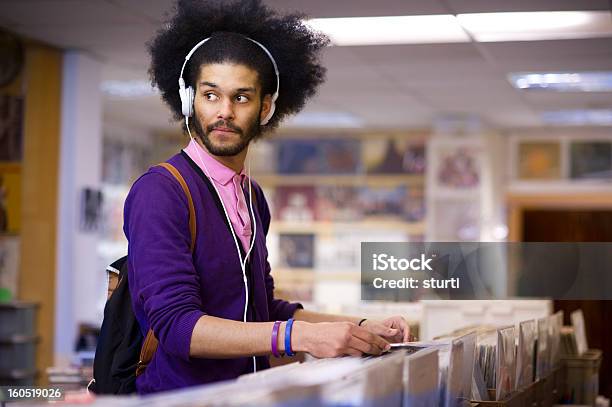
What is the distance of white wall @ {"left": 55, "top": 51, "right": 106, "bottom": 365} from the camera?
22.0 feet

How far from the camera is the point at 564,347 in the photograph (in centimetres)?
404

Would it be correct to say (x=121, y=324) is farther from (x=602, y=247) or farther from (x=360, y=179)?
(x=360, y=179)

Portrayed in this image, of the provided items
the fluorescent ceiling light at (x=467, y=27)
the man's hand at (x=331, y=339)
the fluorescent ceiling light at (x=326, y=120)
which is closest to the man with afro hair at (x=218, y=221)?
the man's hand at (x=331, y=339)

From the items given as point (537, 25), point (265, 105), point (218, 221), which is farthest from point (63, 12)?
point (218, 221)

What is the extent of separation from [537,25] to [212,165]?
3.90 meters

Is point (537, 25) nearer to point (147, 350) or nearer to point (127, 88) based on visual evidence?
point (127, 88)

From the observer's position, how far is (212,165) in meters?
2.22

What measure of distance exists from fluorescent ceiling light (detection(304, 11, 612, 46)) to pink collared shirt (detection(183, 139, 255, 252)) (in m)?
3.39

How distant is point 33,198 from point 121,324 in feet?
15.2

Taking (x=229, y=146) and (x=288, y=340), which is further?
(x=229, y=146)

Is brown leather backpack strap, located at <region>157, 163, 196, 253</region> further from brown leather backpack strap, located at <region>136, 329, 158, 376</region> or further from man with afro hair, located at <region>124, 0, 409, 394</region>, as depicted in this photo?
brown leather backpack strap, located at <region>136, 329, 158, 376</region>

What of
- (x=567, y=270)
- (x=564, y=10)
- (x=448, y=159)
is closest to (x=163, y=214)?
(x=567, y=270)

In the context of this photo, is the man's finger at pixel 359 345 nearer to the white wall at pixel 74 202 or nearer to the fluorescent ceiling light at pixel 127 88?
the white wall at pixel 74 202

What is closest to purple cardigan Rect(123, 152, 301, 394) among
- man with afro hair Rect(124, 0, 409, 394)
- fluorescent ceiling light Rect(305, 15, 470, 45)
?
man with afro hair Rect(124, 0, 409, 394)
